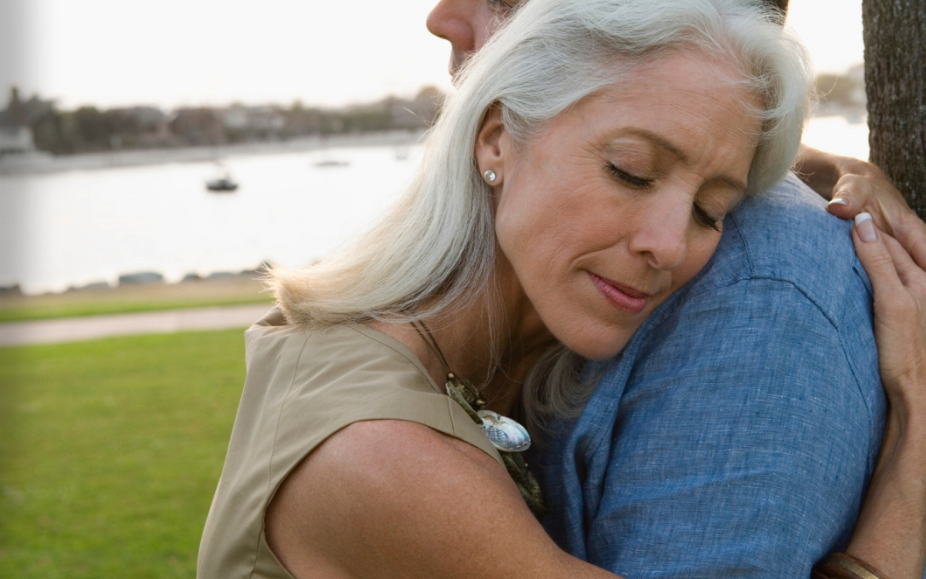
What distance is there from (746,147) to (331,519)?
116 centimetres

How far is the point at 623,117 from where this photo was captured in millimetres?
1663

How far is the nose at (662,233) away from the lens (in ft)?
5.48

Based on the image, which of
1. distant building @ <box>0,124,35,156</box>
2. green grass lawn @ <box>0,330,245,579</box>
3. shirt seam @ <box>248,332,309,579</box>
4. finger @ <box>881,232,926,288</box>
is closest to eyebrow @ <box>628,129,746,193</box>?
finger @ <box>881,232,926,288</box>

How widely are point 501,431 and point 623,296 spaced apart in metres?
0.40

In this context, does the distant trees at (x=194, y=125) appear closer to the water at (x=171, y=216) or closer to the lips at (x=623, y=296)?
the water at (x=171, y=216)

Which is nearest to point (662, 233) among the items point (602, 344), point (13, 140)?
point (602, 344)

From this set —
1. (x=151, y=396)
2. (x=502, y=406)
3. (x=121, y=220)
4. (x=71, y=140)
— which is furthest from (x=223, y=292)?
(x=71, y=140)

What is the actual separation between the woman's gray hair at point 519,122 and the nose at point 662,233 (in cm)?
28

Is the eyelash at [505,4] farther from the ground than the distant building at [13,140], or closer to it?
farther from the ground

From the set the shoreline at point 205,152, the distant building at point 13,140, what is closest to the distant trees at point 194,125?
the shoreline at point 205,152

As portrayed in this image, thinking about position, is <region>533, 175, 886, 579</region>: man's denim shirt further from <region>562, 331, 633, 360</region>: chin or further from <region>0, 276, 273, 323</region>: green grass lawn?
<region>0, 276, 273, 323</region>: green grass lawn

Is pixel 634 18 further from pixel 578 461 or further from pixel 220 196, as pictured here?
pixel 220 196

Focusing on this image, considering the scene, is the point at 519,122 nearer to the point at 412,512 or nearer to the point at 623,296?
the point at 623,296

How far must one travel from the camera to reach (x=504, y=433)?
5.95ft
